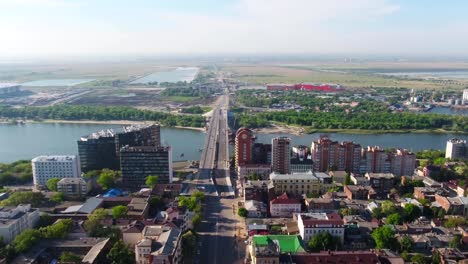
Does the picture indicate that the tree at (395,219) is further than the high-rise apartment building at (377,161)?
No

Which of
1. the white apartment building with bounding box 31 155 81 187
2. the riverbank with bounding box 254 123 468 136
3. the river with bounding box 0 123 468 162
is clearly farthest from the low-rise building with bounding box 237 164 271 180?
the riverbank with bounding box 254 123 468 136

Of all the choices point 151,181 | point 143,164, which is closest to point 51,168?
point 143,164

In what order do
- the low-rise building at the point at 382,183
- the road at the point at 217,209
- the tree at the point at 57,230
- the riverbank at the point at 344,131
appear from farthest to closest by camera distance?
1. the riverbank at the point at 344,131
2. the low-rise building at the point at 382,183
3. the tree at the point at 57,230
4. the road at the point at 217,209

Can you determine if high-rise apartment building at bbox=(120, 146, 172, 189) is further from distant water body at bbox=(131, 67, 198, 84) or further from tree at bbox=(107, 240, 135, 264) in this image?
distant water body at bbox=(131, 67, 198, 84)

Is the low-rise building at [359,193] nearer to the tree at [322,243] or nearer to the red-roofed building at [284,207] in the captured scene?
the red-roofed building at [284,207]

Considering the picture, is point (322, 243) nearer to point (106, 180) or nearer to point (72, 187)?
point (106, 180)

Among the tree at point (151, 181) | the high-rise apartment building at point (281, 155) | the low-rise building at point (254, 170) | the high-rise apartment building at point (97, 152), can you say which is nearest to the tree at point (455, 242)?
the high-rise apartment building at point (281, 155)
